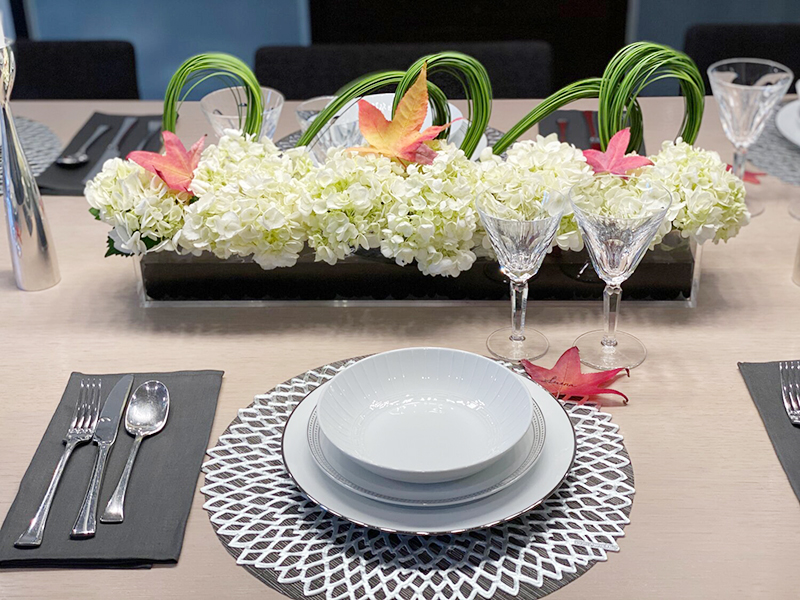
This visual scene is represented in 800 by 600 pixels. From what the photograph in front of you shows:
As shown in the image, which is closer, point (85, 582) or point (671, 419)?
point (85, 582)

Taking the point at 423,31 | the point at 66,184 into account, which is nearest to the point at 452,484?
the point at 66,184

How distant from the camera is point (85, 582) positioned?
0.74 m

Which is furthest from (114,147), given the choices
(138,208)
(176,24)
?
(176,24)

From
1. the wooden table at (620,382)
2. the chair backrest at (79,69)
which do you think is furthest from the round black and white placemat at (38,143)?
the chair backrest at (79,69)

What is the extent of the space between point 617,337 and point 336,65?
1010 millimetres

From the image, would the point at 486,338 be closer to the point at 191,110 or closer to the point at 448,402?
the point at 448,402

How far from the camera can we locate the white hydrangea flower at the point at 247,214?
103cm

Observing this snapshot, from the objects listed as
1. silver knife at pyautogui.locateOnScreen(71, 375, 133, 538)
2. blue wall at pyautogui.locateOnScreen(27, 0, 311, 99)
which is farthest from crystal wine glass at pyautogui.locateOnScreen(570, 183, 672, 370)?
blue wall at pyautogui.locateOnScreen(27, 0, 311, 99)

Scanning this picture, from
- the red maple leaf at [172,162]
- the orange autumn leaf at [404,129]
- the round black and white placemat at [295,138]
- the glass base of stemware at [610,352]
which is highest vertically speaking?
the orange autumn leaf at [404,129]

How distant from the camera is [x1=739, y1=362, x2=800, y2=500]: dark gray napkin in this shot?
845mm

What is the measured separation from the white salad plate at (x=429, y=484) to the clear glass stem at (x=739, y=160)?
0.73 m

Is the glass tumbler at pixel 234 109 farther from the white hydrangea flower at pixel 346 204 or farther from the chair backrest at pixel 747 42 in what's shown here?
the chair backrest at pixel 747 42

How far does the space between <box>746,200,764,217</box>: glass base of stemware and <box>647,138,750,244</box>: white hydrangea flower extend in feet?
0.87

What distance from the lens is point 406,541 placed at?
75cm
